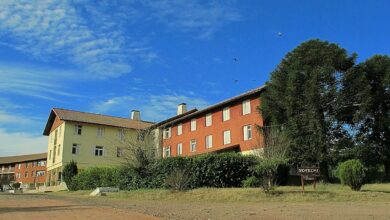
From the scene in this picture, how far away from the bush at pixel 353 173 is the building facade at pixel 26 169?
284ft

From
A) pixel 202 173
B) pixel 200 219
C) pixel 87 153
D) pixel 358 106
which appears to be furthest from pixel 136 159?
pixel 87 153

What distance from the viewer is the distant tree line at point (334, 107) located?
107 feet

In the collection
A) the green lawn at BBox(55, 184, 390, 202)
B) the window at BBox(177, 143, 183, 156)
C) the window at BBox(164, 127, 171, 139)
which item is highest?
the window at BBox(164, 127, 171, 139)

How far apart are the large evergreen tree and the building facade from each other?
76854 millimetres

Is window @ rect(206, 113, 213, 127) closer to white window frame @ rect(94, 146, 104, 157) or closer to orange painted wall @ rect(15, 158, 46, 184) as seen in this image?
white window frame @ rect(94, 146, 104, 157)

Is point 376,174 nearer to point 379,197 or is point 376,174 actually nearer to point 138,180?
point 379,197

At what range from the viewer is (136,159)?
105ft

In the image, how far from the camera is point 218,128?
45688 millimetres

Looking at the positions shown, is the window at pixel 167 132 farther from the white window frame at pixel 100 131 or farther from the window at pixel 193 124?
the white window frame at pixel 100 131

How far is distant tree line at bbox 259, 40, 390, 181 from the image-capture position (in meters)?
32.7

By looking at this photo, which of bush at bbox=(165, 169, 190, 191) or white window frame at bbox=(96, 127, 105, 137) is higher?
white window frame at bbox=(96, 127, 105, 137)

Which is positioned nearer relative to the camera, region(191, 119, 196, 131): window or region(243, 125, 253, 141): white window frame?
region(243, 125, 253, 141): white window frame

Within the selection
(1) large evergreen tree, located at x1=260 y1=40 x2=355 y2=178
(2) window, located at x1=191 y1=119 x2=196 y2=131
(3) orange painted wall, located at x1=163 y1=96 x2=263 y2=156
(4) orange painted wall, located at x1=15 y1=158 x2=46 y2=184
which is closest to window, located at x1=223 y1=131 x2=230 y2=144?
(3) orange painted wall, located at x1=163 y1=96 x2=263 y2=156

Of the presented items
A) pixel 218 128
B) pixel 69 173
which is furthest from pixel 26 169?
pixel 218 128
